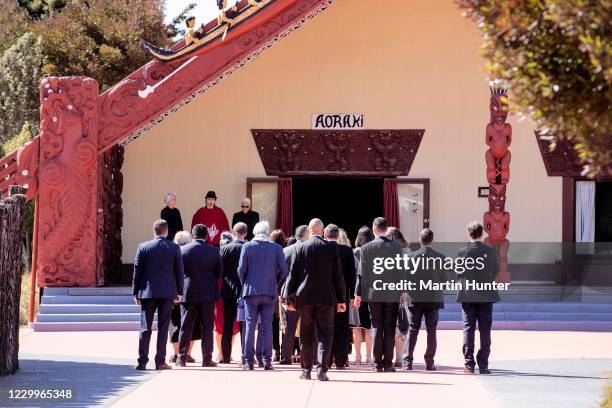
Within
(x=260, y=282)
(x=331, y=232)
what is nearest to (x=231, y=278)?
(x=260, y=282)

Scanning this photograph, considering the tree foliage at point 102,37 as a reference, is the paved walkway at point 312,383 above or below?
below

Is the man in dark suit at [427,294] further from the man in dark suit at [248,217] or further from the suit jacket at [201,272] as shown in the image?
the man in dark suit at [248,217]

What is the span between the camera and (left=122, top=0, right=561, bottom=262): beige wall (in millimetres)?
23359

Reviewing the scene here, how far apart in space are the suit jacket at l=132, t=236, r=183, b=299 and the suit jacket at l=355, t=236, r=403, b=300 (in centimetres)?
207

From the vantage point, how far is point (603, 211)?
23688 mm

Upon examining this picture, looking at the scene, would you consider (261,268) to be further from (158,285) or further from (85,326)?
(85,326)

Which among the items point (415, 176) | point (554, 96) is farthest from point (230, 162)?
point (554, 96)

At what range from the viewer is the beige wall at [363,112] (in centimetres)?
2336

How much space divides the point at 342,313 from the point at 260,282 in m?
1.06

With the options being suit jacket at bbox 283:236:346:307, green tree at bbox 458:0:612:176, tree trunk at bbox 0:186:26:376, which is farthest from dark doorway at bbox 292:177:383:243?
green tree at bbox 458:0:612:176

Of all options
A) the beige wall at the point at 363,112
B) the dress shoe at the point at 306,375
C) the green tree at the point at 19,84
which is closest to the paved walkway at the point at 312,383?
the dress shoe at the point at 306,375

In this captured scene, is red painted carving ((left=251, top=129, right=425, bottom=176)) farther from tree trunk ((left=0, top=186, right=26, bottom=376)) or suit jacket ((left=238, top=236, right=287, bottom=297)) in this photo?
tree trunk ((left=0, top=186, right=26, bottom=376))

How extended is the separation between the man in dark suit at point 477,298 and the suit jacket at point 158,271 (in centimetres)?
322

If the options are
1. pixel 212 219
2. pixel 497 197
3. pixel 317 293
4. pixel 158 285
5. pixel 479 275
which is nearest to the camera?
pixel 317 293
